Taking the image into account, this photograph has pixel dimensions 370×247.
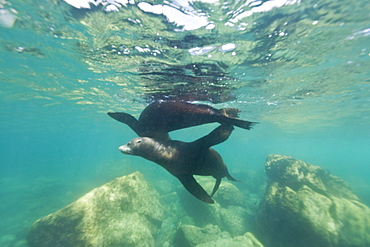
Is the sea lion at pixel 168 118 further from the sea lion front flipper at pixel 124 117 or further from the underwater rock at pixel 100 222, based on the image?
the underwater rock at pixel 100 222

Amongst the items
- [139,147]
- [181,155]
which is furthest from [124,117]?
[181,155]

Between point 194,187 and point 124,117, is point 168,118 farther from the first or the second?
point 194,187

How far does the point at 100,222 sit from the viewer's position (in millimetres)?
6789

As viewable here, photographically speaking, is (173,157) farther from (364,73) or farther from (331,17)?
(364,73)

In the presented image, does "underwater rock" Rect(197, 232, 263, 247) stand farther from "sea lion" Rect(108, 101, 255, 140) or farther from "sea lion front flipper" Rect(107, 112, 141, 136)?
"sea lion front flipper" Rect(107, 112, 141, 136)

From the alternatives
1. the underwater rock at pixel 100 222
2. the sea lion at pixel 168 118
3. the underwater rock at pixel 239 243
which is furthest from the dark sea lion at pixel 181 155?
the underwater rock at pixel 239 243

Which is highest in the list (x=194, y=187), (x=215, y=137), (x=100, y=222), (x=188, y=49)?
(x=188, y=49)

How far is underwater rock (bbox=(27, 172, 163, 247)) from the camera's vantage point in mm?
6352

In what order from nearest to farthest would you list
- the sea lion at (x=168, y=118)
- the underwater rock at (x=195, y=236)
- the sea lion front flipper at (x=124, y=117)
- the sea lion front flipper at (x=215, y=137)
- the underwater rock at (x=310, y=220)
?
the sea lion front flipper at (x=215, y=137) → the sea lion at (x=168, y=118) → the sea lion front flipper at (x=124, y=117) → the underwater rock at (x=310, y=220) → the underwater rock at (x=195, y=236)

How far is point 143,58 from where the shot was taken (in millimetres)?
7598

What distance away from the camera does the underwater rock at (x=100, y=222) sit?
6352 mm

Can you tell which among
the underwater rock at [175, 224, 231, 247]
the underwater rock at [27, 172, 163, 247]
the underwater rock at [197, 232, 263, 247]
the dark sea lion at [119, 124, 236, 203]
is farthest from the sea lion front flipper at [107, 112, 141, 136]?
the underwater rock at [175, 224, 231, 247]

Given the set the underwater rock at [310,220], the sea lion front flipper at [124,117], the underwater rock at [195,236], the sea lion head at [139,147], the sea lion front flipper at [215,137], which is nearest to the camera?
the sea lion front flipper at [215,137]

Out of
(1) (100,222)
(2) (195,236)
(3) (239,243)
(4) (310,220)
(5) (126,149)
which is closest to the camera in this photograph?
(5) (126,149)
